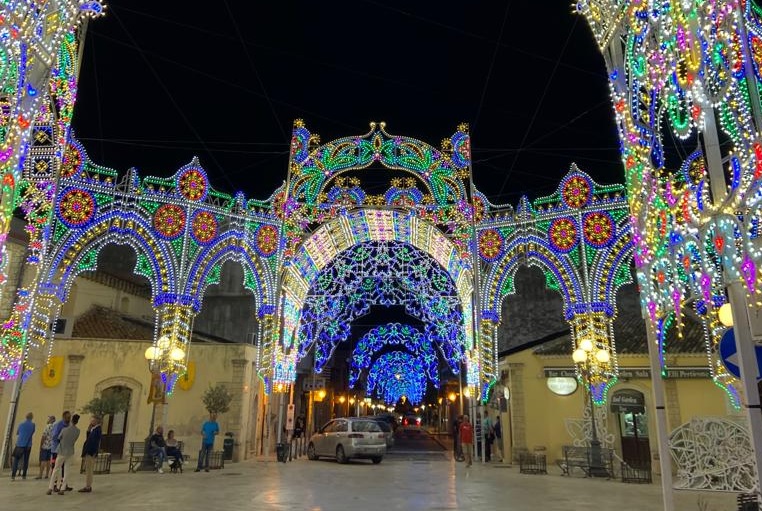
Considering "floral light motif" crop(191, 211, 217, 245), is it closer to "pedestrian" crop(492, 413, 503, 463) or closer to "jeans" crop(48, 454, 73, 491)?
"jeans" crop(48, 454, 73, 491)

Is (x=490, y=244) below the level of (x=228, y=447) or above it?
above

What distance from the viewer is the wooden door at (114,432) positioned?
19.4 m

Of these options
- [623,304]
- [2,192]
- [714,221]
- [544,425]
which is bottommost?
[544,425]

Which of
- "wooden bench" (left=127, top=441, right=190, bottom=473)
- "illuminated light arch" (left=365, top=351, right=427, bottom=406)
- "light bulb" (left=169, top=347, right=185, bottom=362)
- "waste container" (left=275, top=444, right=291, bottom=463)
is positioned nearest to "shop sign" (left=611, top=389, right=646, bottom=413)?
"waste container" (left=275, top=444, right=291, bottom=463)

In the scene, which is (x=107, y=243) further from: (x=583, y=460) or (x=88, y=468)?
(x=583, y=460)

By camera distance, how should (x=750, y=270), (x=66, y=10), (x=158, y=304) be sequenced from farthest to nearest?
(x=158, y=304) → (x=66, y=10) → (x=750, y=270)

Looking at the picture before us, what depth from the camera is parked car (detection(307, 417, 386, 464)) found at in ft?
62.0

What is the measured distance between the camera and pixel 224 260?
18.1 meters

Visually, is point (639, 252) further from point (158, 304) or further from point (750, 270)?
point (158, 304)

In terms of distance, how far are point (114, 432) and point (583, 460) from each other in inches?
643

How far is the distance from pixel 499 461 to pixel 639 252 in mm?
15611

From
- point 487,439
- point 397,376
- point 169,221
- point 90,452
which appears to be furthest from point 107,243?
point 397,376

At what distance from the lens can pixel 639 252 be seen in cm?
671

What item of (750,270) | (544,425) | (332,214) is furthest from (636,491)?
(332,214)
